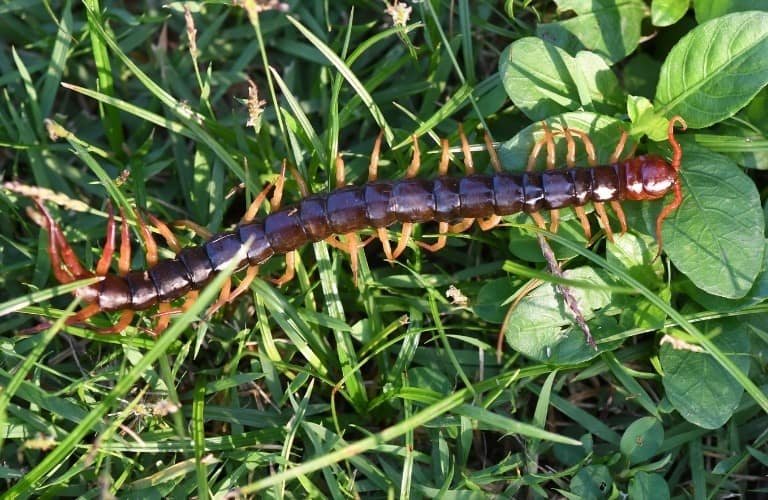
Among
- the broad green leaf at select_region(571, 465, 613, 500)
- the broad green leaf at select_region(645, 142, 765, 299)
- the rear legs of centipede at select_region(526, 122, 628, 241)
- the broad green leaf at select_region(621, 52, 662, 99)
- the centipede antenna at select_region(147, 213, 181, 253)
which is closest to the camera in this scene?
the broad green leaf at select_region(645, 142, 765, 299)

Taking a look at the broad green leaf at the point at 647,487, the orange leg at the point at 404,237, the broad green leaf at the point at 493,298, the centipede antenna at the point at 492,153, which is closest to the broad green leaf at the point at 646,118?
the centipede antenna at the point at 492,153

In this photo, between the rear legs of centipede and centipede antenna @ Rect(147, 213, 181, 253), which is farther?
centipede antenna @ Rect(147, 213, 181, 253)

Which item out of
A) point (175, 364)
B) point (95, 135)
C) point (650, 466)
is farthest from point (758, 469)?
point (95, 135)

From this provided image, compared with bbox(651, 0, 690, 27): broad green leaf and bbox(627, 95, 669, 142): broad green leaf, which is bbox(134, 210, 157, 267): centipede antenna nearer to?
bbox(627, 95, 669, 142): broad green leaf

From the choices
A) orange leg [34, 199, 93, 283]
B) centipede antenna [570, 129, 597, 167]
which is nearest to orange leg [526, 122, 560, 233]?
centipede antenna [570, 129, 597, 167]

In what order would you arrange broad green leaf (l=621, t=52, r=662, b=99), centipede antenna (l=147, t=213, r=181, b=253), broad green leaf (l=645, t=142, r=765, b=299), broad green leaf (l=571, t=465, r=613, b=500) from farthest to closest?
broad green leaf (l=621, t=52, r=662, b=99) → centipede antenna (l=147, t=213, r=181, b=253) → broad green leaf (l=571, t=465, r=613, b=500) → broad green leaf (l=645, t=142, r=765, b=299)

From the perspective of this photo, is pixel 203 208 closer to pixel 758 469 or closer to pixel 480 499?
pixel 480 499

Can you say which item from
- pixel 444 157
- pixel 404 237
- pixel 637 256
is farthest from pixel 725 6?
pixel 404 237
